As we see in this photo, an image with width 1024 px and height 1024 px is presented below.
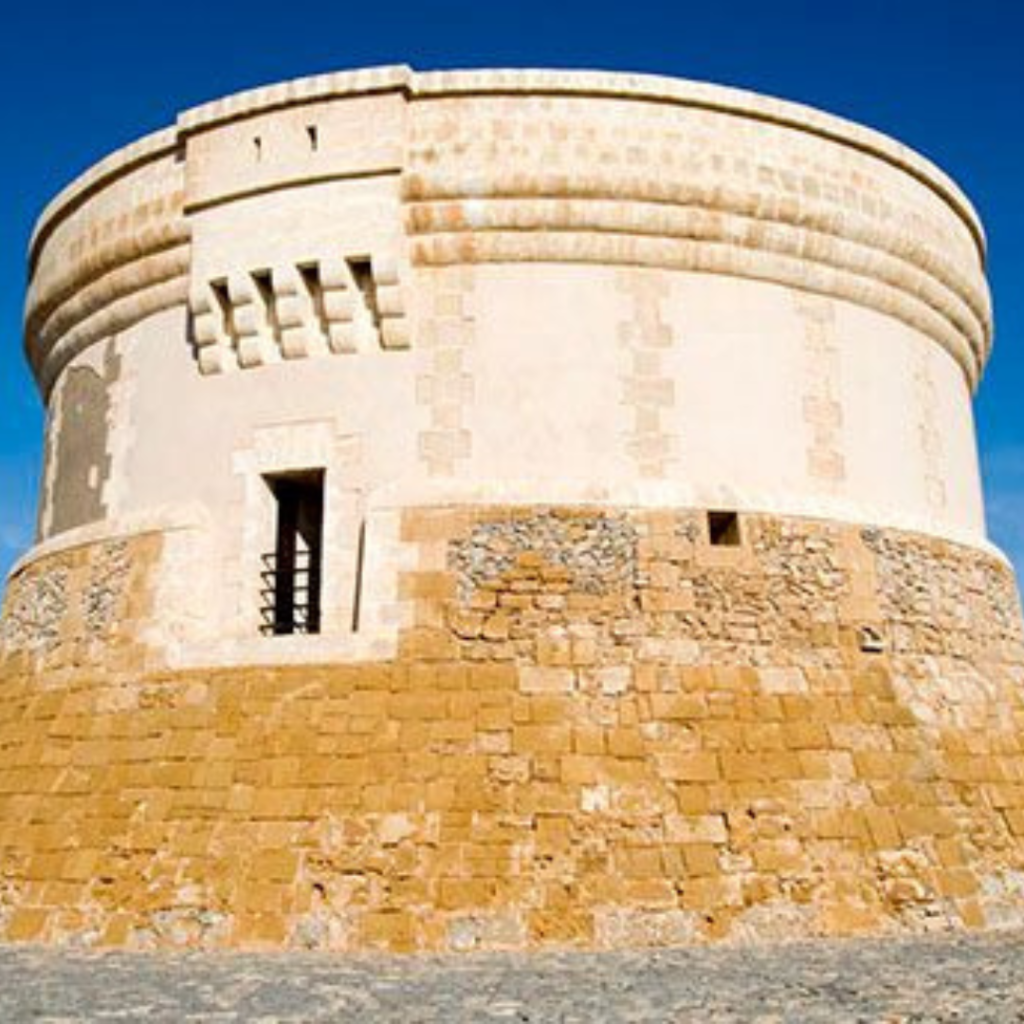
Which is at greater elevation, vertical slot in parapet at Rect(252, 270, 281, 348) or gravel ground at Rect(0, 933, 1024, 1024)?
vertical slot in parapet at Rect(252, 270, 281, 348)

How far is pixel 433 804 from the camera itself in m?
7.95

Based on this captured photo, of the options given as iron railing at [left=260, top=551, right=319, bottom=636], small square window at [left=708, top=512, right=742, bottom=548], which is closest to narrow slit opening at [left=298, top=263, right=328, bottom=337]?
iron railing at [left=260, top=551, right=319, bottom=636]

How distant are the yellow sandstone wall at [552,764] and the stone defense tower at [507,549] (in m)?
0.03

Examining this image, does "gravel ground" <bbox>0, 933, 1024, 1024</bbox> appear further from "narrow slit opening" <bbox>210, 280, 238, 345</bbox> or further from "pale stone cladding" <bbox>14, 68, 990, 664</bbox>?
"narrow slit opening" <bbox>210, 280, 238, 345</bbox>

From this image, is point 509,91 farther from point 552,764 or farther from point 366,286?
point 552,764

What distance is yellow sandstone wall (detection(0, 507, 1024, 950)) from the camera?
302 inches

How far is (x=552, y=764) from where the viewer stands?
811 centimetres

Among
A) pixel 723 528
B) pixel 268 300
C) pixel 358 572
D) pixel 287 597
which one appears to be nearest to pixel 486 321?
pixel 268 300

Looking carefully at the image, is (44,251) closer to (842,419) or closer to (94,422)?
(94,422)

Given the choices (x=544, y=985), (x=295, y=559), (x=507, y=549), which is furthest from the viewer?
(x=295, y=559)

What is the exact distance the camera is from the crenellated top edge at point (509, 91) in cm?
984

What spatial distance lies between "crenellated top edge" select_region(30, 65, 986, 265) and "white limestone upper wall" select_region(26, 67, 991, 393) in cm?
2

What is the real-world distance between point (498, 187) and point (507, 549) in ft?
9.64

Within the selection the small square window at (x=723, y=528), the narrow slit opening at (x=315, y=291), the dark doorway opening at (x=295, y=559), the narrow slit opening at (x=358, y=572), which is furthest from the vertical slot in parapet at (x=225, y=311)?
the small square window at (x=723, y=528)
